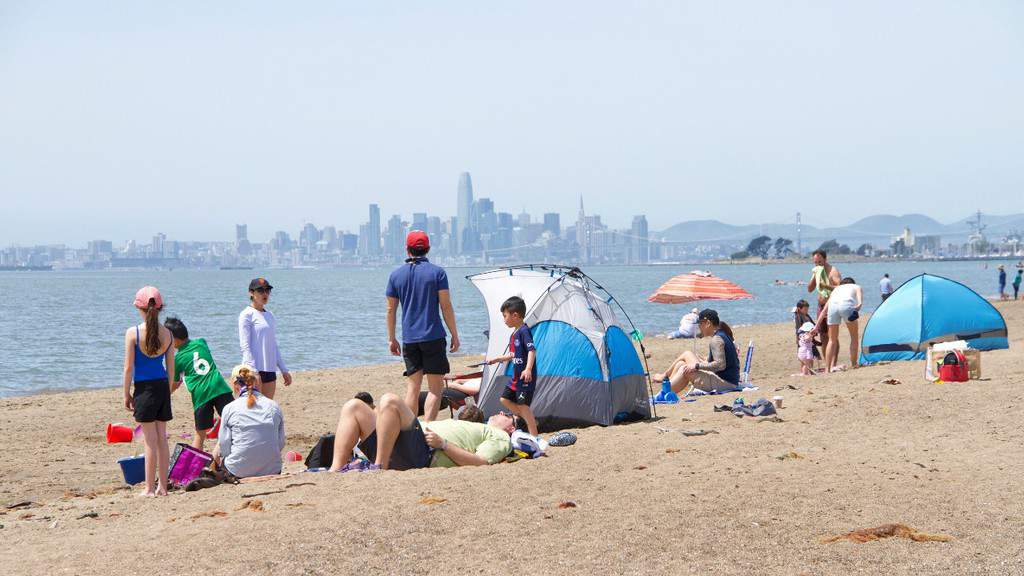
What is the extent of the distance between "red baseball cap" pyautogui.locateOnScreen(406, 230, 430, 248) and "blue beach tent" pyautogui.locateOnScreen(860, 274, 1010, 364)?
8764mm

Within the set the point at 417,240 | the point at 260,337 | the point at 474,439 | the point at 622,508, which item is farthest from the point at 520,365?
the point at 622,508

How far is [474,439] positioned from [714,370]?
488 cm

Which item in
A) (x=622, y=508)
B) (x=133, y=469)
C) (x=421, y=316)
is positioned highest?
(x=421, y=316)

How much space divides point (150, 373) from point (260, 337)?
1.82 metres

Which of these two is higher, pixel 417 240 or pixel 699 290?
pixel 417 240

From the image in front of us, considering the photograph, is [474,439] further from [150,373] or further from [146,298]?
[146,298]

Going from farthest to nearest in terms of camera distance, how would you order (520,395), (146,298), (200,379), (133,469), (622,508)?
1. (520,395)
2. (200,379)
3. (133,469)
4. (146,298)
5. (622,508)

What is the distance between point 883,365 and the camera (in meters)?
13.9

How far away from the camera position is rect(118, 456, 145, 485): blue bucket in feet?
27.0

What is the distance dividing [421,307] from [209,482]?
7.26ft

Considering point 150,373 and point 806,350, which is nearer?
point 150,373

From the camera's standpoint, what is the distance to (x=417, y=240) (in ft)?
27.6

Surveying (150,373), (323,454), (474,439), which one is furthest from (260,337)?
(474,439)

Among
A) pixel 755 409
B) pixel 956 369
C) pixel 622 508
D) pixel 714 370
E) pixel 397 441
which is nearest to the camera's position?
pixel 622 508
